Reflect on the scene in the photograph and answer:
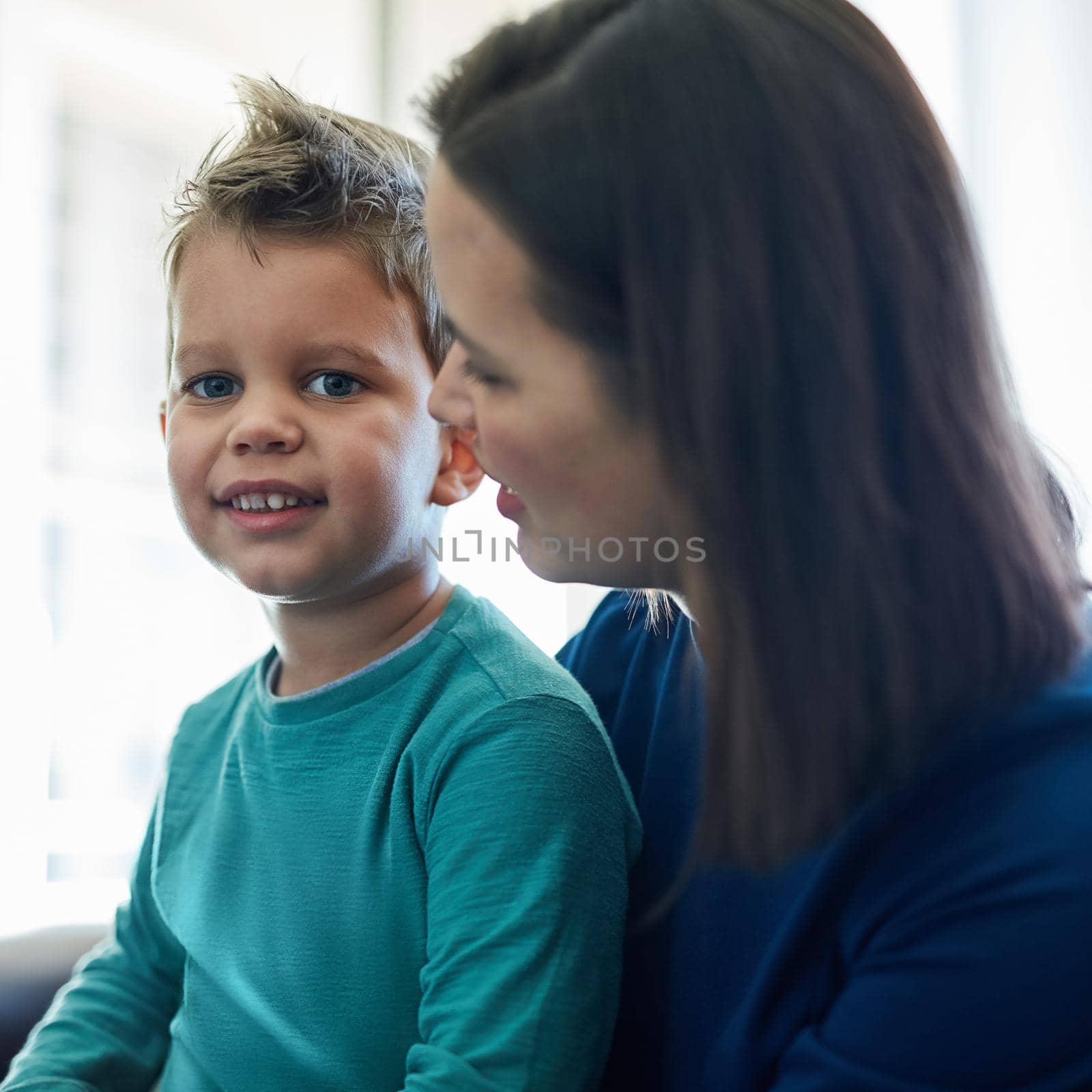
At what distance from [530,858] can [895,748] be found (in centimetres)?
25

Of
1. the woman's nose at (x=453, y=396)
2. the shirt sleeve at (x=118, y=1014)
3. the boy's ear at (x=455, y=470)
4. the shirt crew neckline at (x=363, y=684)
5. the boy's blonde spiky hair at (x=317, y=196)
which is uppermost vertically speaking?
the boy's blonde spiky hair at (x=317, y=196)

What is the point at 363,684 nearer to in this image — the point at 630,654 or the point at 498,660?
the point at 498,660

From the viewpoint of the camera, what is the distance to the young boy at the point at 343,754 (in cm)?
70

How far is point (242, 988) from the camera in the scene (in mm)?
833

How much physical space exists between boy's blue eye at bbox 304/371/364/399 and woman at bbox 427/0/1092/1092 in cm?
25

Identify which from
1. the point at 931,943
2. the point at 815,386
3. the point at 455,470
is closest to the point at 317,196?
the point at 455,470

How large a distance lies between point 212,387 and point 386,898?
1.33ft

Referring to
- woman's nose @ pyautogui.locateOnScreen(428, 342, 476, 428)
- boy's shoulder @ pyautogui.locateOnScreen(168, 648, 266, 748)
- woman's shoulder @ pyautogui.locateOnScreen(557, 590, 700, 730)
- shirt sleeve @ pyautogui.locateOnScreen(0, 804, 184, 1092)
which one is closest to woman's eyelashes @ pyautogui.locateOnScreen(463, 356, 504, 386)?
woman's nose @ pyautogui.locateOnScreen(428, 342, 476, 428)

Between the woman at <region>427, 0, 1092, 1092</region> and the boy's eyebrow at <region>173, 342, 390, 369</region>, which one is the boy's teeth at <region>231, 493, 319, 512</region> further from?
the woman at <region>427, 0, 1092, 1092</region>

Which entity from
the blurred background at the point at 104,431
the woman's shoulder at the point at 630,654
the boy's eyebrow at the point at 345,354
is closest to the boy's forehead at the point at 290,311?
the boy's eyebrow at the point at 345,354

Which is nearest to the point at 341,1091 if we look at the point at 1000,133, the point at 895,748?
the point at 895,748

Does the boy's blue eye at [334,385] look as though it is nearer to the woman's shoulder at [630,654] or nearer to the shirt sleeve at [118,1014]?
the woman's shoulder at [630,654]

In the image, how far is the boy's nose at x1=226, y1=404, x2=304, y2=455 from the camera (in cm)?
81

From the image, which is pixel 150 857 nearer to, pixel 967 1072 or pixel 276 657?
pixel 276 657
